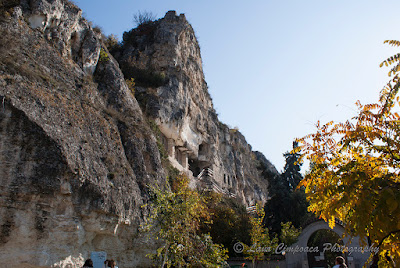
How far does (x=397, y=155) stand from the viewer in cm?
599

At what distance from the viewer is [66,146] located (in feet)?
39.0

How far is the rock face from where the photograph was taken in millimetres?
10445

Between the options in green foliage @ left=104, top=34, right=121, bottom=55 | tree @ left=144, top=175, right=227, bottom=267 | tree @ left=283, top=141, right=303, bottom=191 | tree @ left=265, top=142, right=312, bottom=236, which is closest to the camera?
tree @ left=144, top=175, right=227, bottom=267

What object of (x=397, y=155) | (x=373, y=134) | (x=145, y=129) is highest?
(x=145, y=129)

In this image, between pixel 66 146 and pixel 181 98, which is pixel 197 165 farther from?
pixel 66 146

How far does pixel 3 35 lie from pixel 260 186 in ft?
143

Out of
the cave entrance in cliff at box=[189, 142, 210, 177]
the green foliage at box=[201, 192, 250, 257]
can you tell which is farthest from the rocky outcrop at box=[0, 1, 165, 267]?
the cave entrance in cliff at box=[189, 142, 210, 177]

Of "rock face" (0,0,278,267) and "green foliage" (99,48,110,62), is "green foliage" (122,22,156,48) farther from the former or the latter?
"green foliage" (99,48,110,62)

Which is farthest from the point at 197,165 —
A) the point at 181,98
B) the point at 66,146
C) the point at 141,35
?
the point at 66,146

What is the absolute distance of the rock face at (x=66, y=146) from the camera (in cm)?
1045

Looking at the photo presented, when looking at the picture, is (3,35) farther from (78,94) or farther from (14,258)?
(14,258)

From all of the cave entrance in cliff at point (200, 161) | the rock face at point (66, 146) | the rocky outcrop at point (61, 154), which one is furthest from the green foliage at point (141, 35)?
the rocky outcrop at point (61, 154)

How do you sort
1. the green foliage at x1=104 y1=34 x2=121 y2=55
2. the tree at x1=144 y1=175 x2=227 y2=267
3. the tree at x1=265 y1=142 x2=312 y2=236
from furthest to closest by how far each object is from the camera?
the green foliage at x1=104 y1=34 x2=121 y2=55 → the tree at x1=265 y1=142 x2=312 y2=236 → the tree at x1=144 y1=175 x2=227 y2=267

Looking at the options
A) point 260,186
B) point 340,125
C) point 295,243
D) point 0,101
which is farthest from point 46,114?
point 260,186
